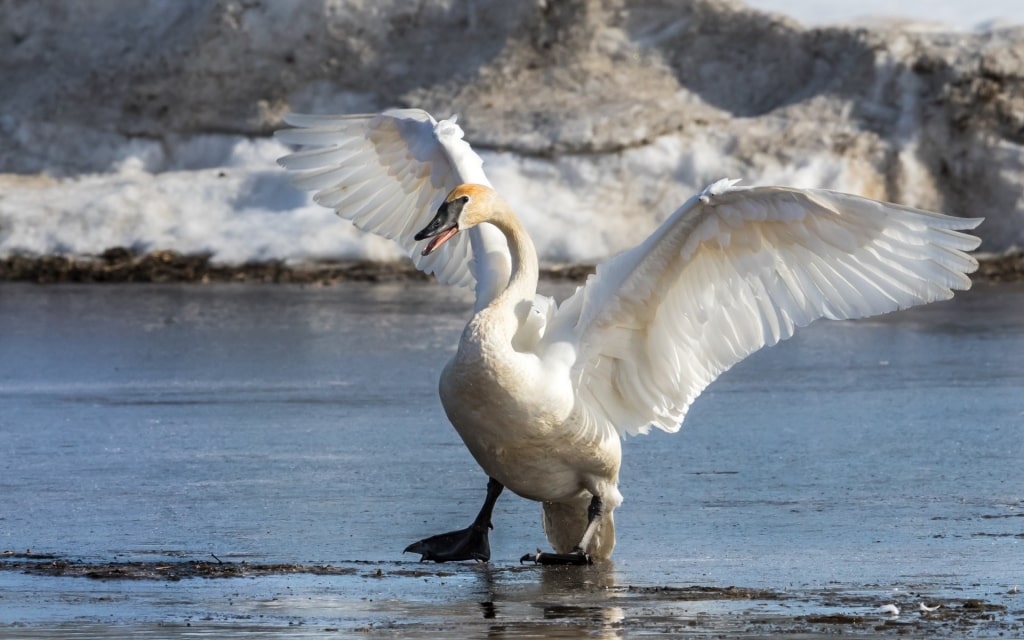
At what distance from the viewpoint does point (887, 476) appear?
25.3 ft

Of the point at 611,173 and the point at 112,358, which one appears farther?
the point at 611,173

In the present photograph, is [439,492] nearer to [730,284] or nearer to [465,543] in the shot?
[465,543]

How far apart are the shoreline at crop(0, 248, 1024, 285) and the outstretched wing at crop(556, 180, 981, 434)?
8980 millimetres

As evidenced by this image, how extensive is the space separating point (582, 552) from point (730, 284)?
1272 millimetres

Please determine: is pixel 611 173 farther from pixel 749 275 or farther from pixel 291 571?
pixel 291 571

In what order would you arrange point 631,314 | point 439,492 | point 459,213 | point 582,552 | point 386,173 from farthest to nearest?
1. point 386,173
2. point 439,492
3. point 631,314
4. point 459,213
5. point 582,552

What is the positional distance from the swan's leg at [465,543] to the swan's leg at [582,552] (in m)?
0.18

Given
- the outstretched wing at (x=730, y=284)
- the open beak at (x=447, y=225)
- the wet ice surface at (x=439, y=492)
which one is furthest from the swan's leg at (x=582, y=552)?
the open beak at (x=447, y=225)

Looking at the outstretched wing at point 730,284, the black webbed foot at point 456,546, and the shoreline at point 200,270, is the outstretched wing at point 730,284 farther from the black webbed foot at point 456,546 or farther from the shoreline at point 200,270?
the shoreline at point 200,270

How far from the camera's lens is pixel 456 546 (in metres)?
6.53

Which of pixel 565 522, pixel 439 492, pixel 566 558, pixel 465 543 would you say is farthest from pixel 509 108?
pixel 566 558

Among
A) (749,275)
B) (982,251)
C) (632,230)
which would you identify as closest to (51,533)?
(749,275)

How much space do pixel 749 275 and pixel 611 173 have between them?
10281mm

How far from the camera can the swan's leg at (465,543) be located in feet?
21.1
